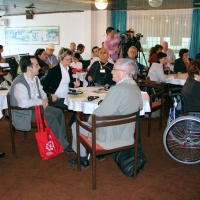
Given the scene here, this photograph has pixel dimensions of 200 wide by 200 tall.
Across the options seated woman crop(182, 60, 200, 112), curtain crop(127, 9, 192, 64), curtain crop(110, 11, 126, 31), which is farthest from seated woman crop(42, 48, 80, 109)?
curtain crop(127, 9, 192, 64)

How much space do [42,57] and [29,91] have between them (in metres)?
2.16

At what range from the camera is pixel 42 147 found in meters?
3.08

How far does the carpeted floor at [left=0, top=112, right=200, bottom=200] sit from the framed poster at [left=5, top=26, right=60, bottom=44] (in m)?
7.82

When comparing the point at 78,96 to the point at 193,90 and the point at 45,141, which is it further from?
the point at 193,90

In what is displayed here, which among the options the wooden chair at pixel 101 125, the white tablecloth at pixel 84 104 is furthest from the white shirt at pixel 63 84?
the wooden chair at pixel 101 125

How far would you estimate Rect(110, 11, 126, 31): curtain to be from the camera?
9.52 metres

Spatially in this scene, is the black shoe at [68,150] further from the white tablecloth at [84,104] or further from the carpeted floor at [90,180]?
the white tablecloth at [84,104]

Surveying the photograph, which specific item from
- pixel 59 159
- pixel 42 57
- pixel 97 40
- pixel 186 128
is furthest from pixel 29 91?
pixel 97 40

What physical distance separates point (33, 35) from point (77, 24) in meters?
2.23

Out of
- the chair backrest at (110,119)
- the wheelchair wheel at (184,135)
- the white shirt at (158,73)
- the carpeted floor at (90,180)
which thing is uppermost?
the white shirt at (158,73)

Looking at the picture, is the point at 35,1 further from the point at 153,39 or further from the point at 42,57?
the point at 153,39

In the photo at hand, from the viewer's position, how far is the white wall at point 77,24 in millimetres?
9445

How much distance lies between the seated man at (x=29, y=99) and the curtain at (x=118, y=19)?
265 inches

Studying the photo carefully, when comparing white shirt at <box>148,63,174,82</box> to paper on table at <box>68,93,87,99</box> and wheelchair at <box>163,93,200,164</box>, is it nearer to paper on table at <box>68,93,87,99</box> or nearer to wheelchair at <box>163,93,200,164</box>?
wheelchair at <box>163,93,200,164</box>
